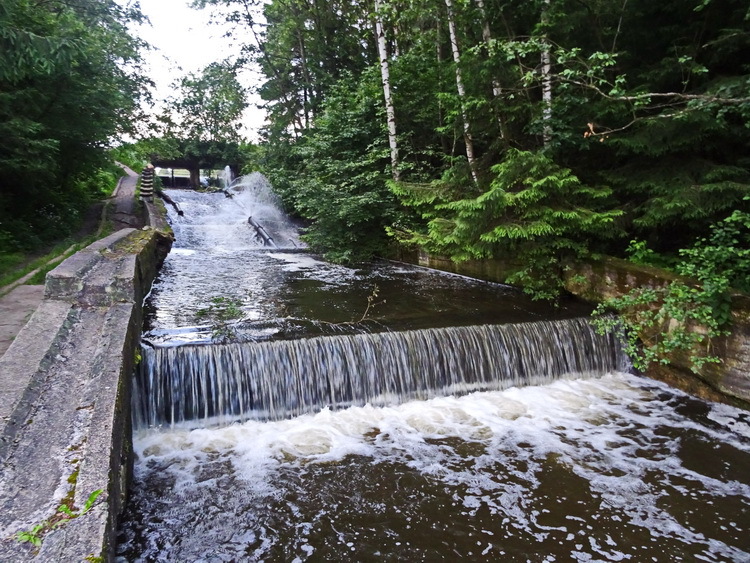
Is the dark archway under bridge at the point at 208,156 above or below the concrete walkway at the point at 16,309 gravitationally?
above

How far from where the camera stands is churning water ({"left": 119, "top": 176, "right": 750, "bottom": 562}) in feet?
11.5

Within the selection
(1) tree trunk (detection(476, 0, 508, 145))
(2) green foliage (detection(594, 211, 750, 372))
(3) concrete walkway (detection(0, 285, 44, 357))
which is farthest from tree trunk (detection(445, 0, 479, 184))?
(3) concrete walkway (detection(0, 285, 44, 357))

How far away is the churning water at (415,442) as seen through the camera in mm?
3502

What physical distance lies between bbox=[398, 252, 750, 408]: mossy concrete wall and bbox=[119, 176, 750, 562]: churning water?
10.2 inches

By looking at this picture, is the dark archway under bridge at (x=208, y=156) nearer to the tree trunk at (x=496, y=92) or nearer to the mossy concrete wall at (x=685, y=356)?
the tree trunk at (x=496, y=92)

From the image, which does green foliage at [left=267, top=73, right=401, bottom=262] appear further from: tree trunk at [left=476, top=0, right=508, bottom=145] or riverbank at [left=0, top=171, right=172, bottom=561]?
riverbank at [left=0, top=171, right=172, bottom=561]

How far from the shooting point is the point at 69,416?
3143 mm

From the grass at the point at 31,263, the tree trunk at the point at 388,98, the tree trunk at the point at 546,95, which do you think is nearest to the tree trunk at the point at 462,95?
the tree trunk at the point at 546,95

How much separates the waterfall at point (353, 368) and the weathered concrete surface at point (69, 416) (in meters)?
0.77

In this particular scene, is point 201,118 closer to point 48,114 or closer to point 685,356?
point 48,114

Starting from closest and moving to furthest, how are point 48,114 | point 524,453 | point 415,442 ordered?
1. point 524,453
2. point 415,442
3. point 48,114

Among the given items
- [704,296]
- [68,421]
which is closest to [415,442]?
[68,421]

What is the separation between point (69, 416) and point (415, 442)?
11.0 feet

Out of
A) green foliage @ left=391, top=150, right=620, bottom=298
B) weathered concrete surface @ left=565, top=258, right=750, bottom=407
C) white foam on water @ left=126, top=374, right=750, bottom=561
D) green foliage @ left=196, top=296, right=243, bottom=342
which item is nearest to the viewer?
white foam on water @ left=126, top=374, right=750, bottom=561
